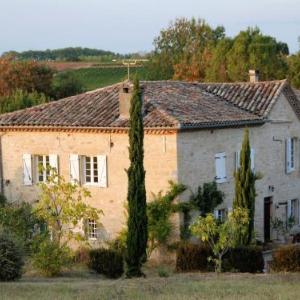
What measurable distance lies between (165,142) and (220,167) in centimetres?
342

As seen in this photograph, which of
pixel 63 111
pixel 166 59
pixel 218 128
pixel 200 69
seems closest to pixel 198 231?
pixel 218 128

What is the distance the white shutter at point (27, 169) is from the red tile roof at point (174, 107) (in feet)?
4.54

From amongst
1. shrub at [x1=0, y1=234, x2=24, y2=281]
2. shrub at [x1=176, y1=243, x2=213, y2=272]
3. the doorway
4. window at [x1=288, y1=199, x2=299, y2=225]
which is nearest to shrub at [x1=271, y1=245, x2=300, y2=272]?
shrub at [x1=176, y1=243, x2=213, y2=272]

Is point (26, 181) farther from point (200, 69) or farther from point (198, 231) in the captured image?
point (200, 69)

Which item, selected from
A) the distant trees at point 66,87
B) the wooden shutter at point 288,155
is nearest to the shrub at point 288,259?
the wooden shutter at point 288,155

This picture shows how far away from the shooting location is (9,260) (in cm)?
2295

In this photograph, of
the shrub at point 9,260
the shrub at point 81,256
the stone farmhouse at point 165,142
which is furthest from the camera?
the stone farmhouse at point 165,142

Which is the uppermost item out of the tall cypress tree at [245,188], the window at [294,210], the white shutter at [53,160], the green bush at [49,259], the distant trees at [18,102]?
the distant trees at [18,102]

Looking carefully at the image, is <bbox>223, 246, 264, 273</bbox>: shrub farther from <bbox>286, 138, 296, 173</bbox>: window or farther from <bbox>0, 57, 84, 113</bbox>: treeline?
<bbox>0, 57, 84, 113</bbox>: treeline

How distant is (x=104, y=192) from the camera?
33531 mm

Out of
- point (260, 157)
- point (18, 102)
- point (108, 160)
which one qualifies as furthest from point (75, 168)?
point (18, 102)

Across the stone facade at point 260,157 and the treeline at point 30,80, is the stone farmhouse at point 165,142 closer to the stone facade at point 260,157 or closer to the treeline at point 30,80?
the stone facade at point 260,157

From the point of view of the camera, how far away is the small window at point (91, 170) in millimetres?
33875

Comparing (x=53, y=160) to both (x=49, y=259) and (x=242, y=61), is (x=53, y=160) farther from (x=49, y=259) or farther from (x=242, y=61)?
(x=242, y=61)
